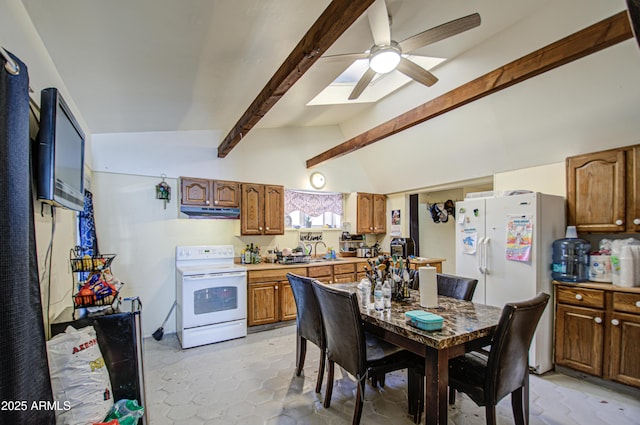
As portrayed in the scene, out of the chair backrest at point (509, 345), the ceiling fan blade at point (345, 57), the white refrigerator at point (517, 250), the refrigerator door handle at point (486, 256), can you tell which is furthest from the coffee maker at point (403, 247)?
the ceiling fan blade at point (345, 57)

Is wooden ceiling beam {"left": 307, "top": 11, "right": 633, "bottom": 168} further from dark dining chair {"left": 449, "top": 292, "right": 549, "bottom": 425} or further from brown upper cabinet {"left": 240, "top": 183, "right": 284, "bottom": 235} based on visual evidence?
brown upper cabinet {"left": 240, "top": 183, "right": 284, "bottom": 235}

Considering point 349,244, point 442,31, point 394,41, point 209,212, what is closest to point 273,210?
point 209,212

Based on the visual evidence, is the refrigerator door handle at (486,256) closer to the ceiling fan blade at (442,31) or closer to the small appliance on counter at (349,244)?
the ceiling fan blade at (442,31)

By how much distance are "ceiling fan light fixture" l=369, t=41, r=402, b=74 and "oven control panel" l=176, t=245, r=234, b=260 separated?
3.06 m

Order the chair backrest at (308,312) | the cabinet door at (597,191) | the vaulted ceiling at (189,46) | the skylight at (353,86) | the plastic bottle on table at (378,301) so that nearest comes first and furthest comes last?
the vaulted ceiling at (189,46) < the plastic bottle on table at (378,301) < the chair backrest at (308,312) < the cabinet door at (597,191) < the skylight at (353,86)

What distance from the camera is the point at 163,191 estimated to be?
12.3 ft

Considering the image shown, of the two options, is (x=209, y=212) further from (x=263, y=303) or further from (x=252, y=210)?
(x=263, y=303)

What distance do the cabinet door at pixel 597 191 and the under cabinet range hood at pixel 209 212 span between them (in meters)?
3.97

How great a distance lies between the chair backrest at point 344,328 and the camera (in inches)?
73.1

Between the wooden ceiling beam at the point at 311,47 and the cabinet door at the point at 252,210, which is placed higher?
the wooden ceiling beam at the point at 311,47

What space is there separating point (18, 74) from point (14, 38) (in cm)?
43

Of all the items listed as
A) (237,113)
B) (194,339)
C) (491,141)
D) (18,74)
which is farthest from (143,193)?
(491,141)

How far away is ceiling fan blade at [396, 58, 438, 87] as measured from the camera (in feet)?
7.35

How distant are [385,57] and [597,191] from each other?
8.50 ft
